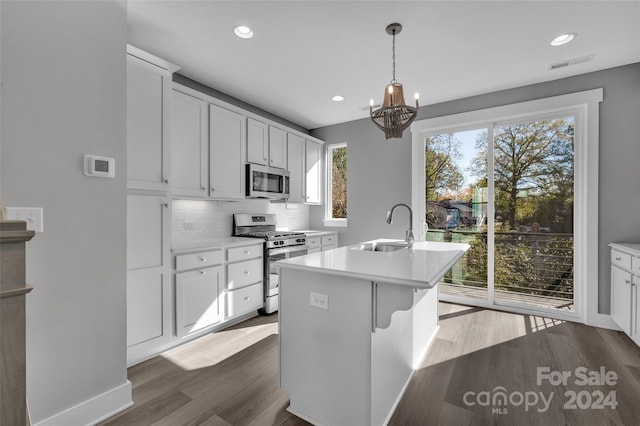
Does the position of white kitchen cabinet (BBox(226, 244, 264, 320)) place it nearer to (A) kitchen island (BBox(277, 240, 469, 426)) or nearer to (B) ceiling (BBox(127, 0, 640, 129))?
(A) kitchen island (BBox(277, 240, 469, 426))

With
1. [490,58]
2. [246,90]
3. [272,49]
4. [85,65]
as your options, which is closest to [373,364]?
[85,65]

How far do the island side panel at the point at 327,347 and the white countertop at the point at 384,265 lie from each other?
8 centimetres

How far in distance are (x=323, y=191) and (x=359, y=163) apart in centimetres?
77

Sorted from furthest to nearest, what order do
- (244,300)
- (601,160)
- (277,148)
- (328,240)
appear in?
(328,240), (277,148), (244,300), (601,160)

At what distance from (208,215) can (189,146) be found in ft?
2.95

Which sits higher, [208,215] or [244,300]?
[208,215]

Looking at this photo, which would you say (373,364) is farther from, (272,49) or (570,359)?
(272,49)

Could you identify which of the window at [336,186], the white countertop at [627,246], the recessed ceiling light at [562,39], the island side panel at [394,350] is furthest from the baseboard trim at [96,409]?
the recessed ceiling light at [562,39]

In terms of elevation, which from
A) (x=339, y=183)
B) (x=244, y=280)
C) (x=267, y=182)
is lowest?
(x=244, y=280)

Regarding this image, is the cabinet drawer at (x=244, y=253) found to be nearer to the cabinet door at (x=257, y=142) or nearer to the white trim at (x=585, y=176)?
the cabinet door at (x=257, y=142)

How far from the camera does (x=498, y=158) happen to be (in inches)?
141

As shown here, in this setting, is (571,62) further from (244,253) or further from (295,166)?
(244,253)

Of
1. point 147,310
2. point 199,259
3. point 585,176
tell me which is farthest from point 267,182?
point 585,176

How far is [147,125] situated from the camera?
2311 millimetres
